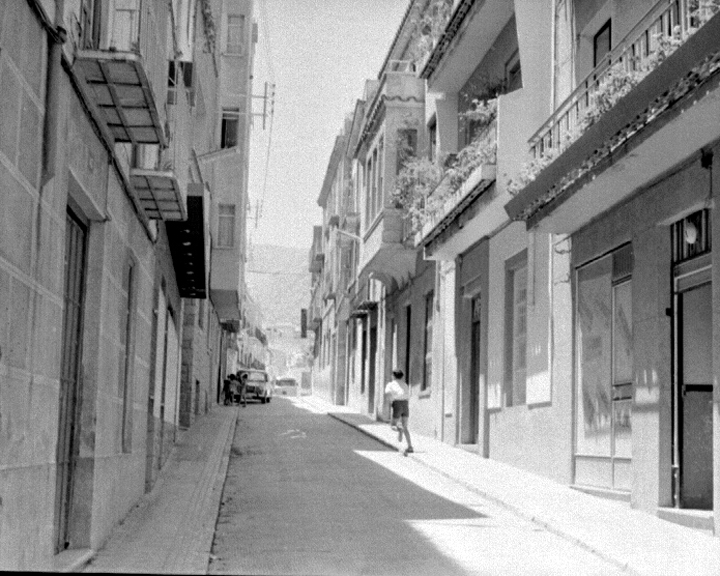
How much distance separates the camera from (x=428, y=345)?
83.2 feet

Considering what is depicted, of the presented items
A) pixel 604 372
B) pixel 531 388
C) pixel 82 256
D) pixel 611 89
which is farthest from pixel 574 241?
pixel 82 256

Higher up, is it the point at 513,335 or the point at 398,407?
the point at 513,335

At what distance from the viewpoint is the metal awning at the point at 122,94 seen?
7980 mm

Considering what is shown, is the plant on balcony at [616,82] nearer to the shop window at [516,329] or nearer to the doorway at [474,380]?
the shop window at [516,329]

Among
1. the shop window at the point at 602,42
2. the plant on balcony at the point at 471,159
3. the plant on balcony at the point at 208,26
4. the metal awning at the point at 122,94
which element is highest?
the plant on balcony at the point at 208,26

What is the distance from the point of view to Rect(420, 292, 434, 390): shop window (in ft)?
81.9

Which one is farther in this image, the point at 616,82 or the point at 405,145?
the point at 405,145

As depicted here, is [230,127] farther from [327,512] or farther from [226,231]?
[327,512]

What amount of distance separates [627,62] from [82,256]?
6698 millimetres

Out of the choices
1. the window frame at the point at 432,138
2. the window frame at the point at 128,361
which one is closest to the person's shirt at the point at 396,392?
the window frame at the point at 432,138

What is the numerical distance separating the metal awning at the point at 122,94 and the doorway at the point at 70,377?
86cm

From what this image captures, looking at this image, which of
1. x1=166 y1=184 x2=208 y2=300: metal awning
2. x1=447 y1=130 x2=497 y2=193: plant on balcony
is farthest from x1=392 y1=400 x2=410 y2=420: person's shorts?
x1=166 y1=184 x2=208 y2=300: metal awning

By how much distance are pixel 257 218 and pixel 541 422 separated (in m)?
41.0

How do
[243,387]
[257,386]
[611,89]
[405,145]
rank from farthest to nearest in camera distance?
[257,386] < [243,387] < [405,145] < [611,89]
